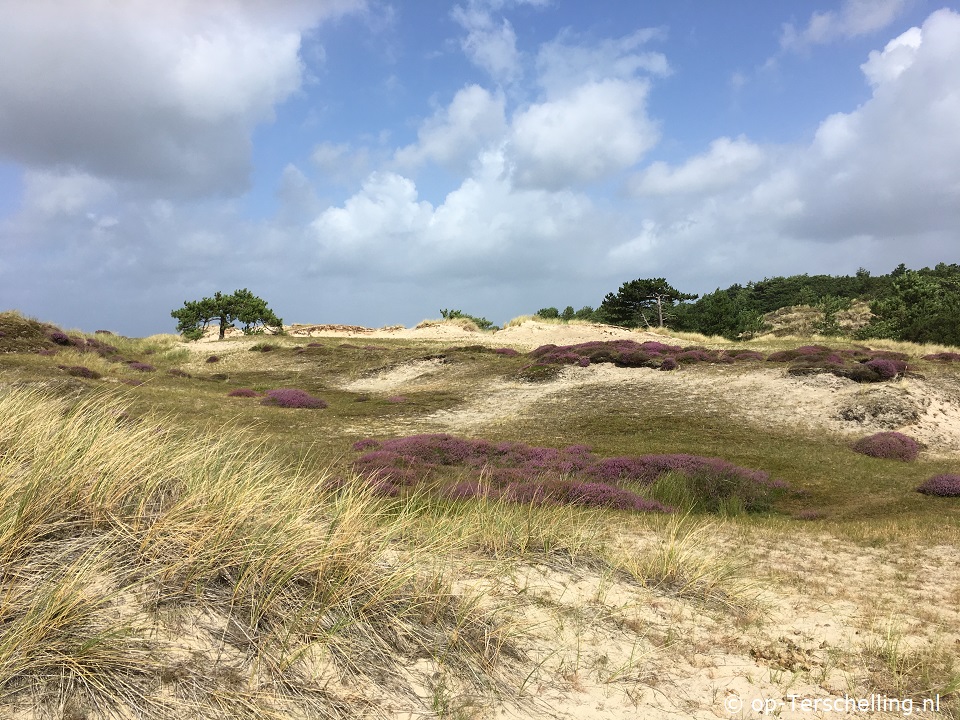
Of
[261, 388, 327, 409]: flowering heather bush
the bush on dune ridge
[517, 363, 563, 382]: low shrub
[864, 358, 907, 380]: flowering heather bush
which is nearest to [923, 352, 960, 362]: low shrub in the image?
the bush on dune ridge

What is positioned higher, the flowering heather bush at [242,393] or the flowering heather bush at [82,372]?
the flowering heather bush at [82,372]

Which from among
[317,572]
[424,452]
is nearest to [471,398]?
[424,452]

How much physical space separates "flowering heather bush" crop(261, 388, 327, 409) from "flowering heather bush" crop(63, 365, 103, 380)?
7357mm

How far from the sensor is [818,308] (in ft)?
292

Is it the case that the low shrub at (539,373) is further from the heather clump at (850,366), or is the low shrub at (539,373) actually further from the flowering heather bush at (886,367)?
the flowering heather bush at (886,367)

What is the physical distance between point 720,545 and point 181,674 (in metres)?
8.23

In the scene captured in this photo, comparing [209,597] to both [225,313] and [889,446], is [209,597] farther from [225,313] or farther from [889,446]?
[225,313]

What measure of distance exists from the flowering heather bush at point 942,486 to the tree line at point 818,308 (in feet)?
125

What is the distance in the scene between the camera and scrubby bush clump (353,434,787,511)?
38.6 feet

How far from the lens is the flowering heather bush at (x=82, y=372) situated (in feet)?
76.4

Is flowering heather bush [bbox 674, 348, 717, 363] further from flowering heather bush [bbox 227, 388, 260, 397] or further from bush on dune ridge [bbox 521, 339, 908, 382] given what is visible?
flowering heather bush [bbox 227, 388, 260, 397]

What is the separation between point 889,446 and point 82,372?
3069cm

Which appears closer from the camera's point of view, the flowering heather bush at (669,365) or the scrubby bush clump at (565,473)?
the scrubby bush clump at (565,473)

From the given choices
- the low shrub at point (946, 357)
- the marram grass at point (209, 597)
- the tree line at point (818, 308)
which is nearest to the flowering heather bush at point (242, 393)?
the marram grass at point (209, 597)
